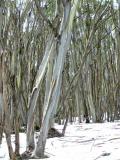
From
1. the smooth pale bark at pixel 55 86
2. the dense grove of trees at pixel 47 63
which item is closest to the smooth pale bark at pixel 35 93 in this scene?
the dense grove of trees at pixel 47 63

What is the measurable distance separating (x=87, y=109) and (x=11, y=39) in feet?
15.1

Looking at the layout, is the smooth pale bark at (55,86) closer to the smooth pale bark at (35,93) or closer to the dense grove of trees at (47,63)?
the dense grove of trees at (47,63)

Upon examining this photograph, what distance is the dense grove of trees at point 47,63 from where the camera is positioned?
4586mm

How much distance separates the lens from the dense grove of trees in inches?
181

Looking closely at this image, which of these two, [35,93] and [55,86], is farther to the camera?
[35,93]

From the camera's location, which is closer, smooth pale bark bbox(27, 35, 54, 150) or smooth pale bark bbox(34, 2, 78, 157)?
smooth pale bark bbox(34, 2, 78, 157)

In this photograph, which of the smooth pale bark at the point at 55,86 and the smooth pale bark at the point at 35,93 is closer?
the smooth pale bark at the point at 55,86

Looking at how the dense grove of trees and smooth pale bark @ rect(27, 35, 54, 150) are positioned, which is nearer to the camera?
the dense grove of trees

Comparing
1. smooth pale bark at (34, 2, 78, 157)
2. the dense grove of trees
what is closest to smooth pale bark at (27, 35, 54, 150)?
the dense grove of trees

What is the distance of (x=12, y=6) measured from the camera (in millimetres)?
6633

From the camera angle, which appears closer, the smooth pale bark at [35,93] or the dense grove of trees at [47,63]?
the dense grove of trees at [47,63]

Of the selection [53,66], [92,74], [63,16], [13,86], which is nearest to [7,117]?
[13,86]

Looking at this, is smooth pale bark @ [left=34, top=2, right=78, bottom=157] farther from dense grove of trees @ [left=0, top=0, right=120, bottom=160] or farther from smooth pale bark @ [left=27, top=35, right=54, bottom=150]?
smooth pale bark @ [left=27, top=35, right=54, bottom=150]

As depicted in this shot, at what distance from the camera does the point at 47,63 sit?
15.7ft
